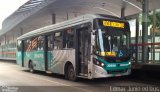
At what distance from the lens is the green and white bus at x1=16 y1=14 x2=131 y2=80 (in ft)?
50.8

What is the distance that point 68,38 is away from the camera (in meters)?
18.0

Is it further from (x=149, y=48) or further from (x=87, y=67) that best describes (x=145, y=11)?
(x=87, y=67)

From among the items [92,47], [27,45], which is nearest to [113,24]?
[92,47]

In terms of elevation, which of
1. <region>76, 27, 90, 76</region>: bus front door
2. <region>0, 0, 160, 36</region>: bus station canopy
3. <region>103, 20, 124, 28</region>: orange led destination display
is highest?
<region>0, 0, 160, 36</region>: bus station canopy

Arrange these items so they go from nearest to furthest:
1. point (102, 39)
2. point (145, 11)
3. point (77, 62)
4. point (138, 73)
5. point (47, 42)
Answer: point (102, 39), point (77, 62), point (138, 73), point (145, 11), point (47, 42)

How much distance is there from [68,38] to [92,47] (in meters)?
2.77

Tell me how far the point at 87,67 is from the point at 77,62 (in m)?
1.05

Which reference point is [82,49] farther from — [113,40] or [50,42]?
[50,42]

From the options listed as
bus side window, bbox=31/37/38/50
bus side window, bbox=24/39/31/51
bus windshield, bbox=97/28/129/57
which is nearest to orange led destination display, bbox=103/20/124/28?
bus windshield, bbox=97/28/129/57

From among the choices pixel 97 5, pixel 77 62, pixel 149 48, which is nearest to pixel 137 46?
pixel 149 48

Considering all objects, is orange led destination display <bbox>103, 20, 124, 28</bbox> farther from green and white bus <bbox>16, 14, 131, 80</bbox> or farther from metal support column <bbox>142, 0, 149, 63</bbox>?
metal support column <bbox>142, 0, 149, 63</bbox>

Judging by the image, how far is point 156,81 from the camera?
1703 centimetres

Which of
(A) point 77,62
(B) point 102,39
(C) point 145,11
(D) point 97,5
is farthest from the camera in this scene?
(D) point 97,5

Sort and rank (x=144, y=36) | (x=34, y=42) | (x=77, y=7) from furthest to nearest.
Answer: (x=77, y=7), (x=34, y=42), (x=144, y=36)
